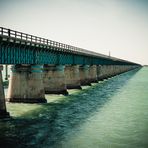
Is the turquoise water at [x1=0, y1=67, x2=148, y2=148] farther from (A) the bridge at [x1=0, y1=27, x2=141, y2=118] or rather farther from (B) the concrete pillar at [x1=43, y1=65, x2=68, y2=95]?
(B) the concrete pillar at [x1=43, y1=65, x2=68, y2=95]

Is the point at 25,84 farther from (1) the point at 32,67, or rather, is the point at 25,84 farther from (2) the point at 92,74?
(2) the point at 92,74

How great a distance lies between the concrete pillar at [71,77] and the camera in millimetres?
52062

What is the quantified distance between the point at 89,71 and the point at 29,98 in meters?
34.1

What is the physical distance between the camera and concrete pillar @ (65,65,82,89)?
52062mm

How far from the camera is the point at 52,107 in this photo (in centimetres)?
3231

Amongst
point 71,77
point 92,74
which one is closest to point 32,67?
point 71,77

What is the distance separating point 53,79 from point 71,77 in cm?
946

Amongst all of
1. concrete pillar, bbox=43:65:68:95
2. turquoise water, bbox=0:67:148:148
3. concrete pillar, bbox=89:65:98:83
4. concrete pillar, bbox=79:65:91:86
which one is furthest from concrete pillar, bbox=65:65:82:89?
turquoise water, bbox=0:67:148:148

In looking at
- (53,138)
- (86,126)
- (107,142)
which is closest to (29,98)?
(86,126)

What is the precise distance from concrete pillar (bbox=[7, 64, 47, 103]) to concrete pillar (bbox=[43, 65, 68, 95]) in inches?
343

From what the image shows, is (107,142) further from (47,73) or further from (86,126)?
(47,73)

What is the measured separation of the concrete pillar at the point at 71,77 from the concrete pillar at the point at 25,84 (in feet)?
59.0

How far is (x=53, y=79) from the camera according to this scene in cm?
4303

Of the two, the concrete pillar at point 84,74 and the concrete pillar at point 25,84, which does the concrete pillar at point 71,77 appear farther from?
the concrete pillar at point 25,84
